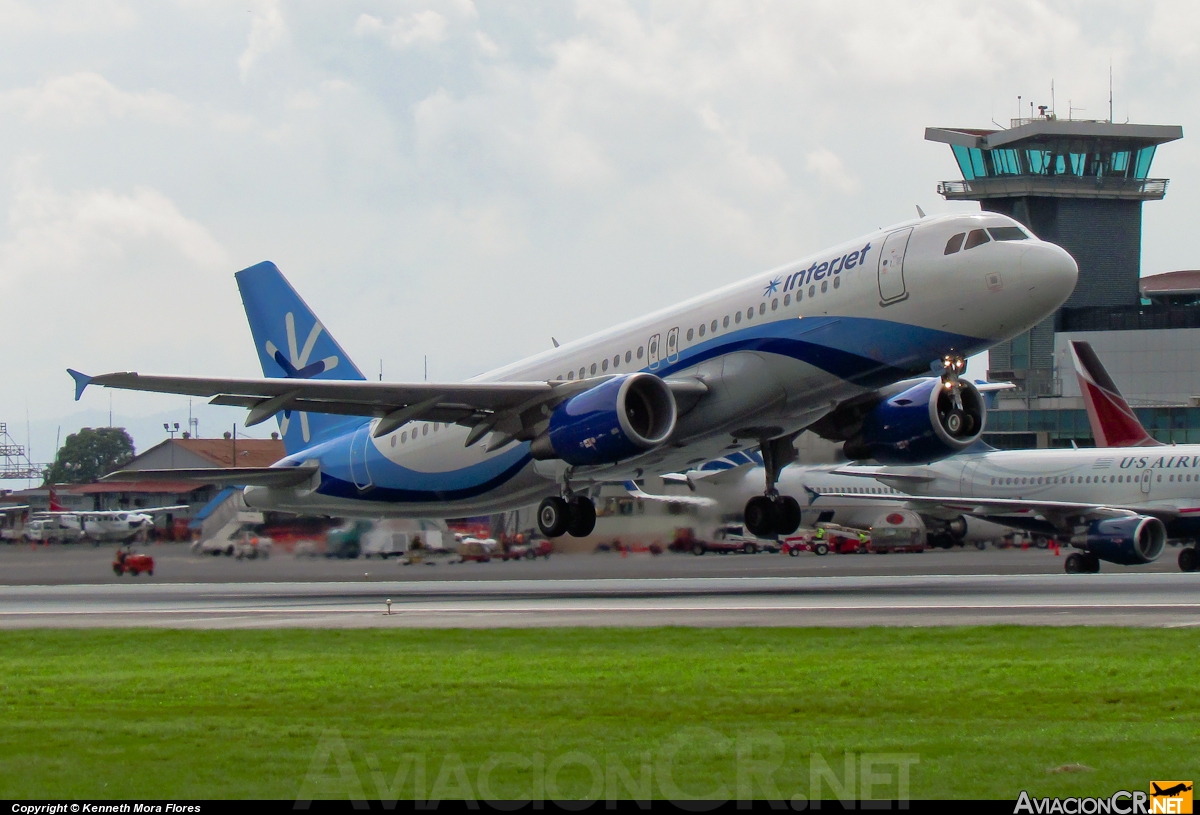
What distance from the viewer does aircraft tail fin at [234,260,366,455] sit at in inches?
1519

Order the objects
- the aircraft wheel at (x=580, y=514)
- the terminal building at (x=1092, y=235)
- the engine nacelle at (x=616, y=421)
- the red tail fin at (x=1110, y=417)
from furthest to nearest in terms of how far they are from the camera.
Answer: the terminal building at (x=1092, y=235), the red tail fin at (x=1110, y=417), the aircraft wheel at (x=580, y=514), the engine nacelle at (x=616, y=421)

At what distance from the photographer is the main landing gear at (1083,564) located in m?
43.9

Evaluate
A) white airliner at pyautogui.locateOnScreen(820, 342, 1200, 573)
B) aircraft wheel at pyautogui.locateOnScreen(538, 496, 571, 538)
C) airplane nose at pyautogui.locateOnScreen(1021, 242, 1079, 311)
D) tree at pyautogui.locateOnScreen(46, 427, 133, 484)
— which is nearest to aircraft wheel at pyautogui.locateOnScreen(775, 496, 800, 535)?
aircraft wheel at pyautogui.locateOnScreen(538, 496, 571, 538)

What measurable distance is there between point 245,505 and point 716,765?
30.6m

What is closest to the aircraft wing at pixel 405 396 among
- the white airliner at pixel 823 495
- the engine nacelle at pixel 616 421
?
the engine nacelle at pixel 616 421

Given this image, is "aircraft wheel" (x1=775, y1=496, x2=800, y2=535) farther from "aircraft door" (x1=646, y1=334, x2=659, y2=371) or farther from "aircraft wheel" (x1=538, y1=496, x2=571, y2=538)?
"aircraft door" (x1=646, y1=334, x2=659, y2=371)

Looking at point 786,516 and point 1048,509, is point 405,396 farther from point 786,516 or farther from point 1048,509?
point 1048,509

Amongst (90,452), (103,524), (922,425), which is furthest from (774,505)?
(90,452)

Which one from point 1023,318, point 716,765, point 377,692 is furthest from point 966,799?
point 1023,318

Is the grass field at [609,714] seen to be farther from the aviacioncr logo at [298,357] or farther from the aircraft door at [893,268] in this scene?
the aviacioncr logo at [298,357]

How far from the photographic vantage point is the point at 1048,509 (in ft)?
155

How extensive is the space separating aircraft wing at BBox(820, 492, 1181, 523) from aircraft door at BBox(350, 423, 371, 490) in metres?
21.8

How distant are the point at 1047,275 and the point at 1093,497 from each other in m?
25.9

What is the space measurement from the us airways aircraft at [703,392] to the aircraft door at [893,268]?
36mm
